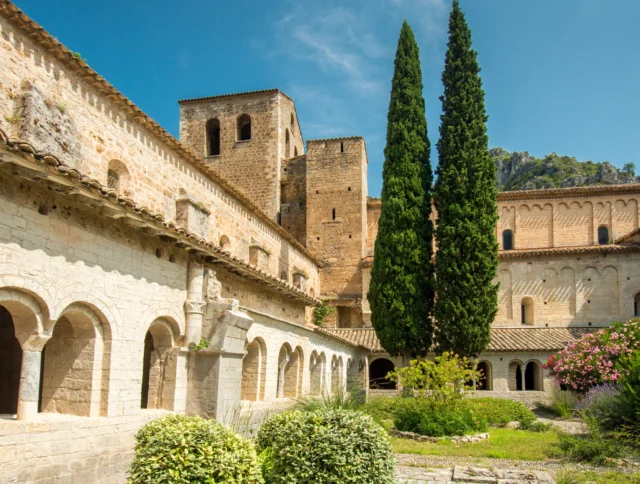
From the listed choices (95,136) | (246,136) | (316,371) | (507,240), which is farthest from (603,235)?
(95,136)

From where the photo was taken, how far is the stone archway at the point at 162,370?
390 inches

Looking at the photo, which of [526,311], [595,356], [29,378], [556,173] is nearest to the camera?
[29,378]

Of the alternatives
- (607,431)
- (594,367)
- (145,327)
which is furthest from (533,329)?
(145,327)

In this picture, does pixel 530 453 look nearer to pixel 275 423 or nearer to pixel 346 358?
pixel 275 423

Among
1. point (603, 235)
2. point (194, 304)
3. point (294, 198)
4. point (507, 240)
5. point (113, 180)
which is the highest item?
point (294, 198)

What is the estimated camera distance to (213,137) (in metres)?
35.7

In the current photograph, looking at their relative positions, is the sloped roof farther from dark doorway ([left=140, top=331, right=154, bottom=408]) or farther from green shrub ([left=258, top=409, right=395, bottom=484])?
green shrub ([left=258, top=409, right=395, bottom=484])

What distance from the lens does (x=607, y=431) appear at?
15141 millimetres

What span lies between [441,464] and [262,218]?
1374 cm

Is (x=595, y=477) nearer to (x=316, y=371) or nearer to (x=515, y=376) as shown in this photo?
(x=316, y=371)

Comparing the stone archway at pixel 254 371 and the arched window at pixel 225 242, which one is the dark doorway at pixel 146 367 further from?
the arched window at pixel 225 242

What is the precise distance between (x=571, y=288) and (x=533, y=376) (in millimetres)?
5858

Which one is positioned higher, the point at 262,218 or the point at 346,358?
the point at 262,218

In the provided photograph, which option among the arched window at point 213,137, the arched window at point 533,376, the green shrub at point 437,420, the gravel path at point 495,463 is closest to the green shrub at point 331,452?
the gravel path at point 495,463
